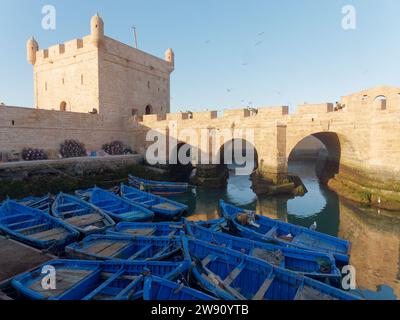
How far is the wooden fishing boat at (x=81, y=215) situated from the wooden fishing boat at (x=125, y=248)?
3.19 feet

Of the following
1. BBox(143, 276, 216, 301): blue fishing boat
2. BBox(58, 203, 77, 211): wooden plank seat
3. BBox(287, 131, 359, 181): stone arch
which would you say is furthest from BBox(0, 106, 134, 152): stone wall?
BBox(143, 276, 216, 301): blue fishing boat

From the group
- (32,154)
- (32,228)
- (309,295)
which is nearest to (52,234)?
(32,228)

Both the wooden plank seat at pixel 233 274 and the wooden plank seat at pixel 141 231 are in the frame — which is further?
the wooden plank seat at pixel 141 231

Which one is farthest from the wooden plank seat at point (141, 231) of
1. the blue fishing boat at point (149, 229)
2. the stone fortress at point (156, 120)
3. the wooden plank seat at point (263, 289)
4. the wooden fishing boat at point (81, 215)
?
the stone fortress at point (156, 120)

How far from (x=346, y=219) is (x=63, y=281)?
12.2 meters

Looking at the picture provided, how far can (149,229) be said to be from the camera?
851 cm

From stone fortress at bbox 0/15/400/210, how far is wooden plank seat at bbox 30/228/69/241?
11.5 metres

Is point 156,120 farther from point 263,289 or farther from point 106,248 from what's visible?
point 263,289

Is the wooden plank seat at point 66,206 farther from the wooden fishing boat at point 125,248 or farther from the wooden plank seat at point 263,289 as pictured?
the wooden plank seat at point 263,289

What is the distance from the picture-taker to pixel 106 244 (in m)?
7.19

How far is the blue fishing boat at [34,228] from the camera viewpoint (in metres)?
7.25

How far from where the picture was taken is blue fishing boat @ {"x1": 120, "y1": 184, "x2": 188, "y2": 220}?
35.7ft

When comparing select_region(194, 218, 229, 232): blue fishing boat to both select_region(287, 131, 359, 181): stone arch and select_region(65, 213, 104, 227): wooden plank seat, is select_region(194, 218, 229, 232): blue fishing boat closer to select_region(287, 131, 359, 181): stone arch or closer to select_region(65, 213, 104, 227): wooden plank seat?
select_region(65, 213, 104, 227): wooden plank seat

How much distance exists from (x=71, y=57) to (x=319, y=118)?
2185cm
